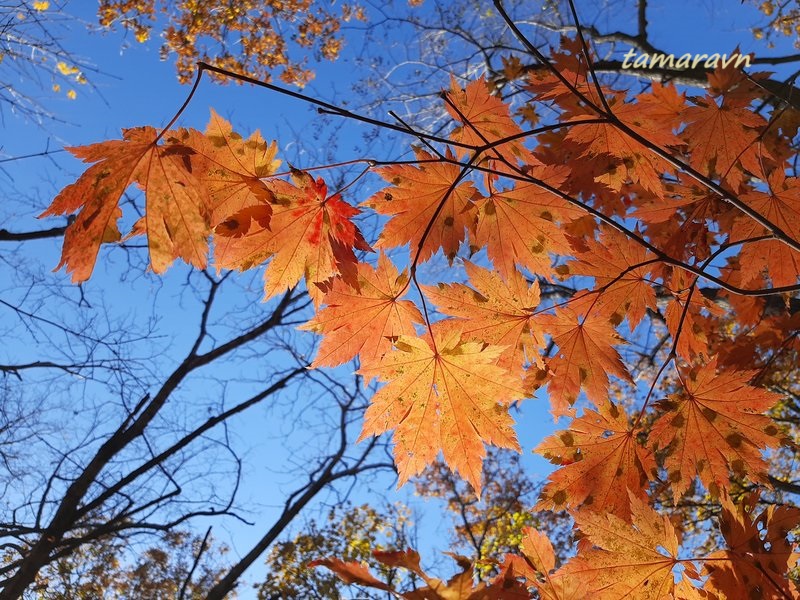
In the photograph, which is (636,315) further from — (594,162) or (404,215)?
(404,215)

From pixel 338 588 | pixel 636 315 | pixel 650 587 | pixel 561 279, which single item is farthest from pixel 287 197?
pixel 338 588

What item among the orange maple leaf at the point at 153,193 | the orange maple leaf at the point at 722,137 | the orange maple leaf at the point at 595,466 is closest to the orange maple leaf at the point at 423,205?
the orange maple leaf at the point at 153,193

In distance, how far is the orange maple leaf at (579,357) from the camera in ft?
6.57

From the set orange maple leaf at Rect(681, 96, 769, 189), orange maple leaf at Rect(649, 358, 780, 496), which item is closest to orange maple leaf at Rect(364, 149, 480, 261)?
orange maple leaf at Rect(649, 358, 780, 496)

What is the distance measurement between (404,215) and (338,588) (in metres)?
11.0

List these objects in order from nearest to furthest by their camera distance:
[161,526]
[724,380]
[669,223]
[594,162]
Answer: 1. [724,380]
2. [594,162]
3. [669,223]
4. [161,526]

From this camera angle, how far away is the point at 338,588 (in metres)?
11.0

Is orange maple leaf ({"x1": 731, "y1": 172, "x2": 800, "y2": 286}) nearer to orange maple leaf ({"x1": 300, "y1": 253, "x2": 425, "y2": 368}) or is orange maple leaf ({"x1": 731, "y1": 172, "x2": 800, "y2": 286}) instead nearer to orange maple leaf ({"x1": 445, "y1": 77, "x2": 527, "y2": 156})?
orange maple leaf ({"x1": 445, "y1": 77, "x2": 527, "y2": 156})

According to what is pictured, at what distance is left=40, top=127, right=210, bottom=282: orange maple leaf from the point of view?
1515 mm

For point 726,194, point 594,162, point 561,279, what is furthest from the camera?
point 594,162

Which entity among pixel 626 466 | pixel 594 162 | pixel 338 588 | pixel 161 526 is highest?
pixel 161 526

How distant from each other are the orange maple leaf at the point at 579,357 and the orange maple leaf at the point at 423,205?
1.50 ft

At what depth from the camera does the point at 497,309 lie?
76.6 inches

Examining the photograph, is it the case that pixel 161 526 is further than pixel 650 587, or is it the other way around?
pixel 161 526
